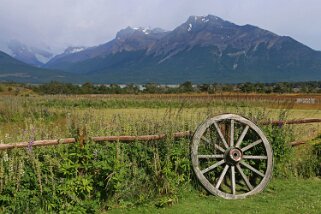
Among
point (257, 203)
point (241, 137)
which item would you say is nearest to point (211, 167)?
point (241, 137)

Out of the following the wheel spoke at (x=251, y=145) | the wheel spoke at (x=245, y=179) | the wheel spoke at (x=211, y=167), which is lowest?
the wheel spoke at (x=245, y=179)

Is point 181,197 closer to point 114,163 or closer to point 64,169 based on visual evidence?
point 114,163

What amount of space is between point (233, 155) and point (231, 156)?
0.05 metres

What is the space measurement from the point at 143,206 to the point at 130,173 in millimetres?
573

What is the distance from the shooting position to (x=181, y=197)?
7203 millimetres

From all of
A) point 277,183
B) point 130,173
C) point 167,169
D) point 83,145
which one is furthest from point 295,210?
point 83,145

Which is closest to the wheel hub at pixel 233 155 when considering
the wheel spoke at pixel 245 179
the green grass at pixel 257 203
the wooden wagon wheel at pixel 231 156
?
the wooden wagon wheel at pixel 231 156

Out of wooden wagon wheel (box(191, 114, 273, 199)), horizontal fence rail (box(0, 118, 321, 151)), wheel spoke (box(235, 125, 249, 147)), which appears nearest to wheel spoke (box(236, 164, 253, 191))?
wooden wagon wheel (box(191, 114, 273, 199))

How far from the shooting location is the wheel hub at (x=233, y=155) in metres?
7.45

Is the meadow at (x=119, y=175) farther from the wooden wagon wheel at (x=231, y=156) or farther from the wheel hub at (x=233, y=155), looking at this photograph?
the wheel hub at (x=233, y=155)

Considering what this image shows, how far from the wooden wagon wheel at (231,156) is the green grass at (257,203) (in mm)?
219

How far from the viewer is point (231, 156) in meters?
7.43

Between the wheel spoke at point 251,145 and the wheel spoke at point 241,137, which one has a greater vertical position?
the wheel spoke at point 241,137

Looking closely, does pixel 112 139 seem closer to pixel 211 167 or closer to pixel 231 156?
pixel 211 167
